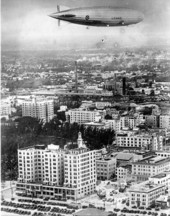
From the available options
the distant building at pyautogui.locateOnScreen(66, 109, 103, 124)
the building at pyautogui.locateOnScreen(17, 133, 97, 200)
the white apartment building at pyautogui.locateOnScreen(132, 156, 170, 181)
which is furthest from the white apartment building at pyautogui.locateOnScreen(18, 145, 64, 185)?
the distant building at pyautogui.locateOnScreen(66, 109, 103, 124)

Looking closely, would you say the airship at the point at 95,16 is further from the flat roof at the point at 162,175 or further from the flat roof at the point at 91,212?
A: the flat roof at the point at 91,212

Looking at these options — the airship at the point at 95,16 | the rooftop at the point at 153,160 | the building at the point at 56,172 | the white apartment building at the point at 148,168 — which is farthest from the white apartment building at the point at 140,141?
the airship at the point at 95,16

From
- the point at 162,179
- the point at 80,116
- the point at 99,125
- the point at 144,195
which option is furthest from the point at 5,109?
the point at 144,195

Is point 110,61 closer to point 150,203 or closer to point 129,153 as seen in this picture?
point 129,153

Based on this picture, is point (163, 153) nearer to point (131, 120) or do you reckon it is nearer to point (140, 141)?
point (140, 141)

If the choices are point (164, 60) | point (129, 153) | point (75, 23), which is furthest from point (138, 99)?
point (75, 23)

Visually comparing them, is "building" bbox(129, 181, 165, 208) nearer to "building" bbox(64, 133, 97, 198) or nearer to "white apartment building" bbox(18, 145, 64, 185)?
"building" bbox(64, 133, 97, 198)
